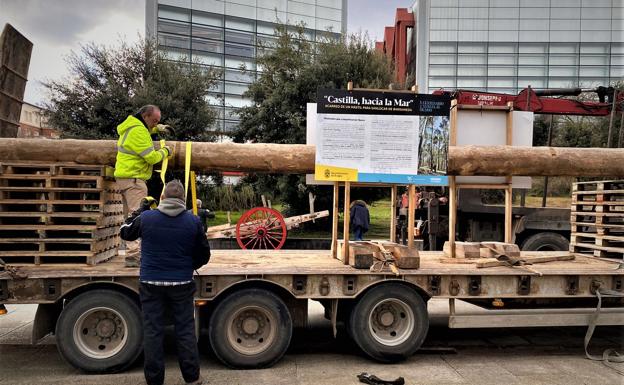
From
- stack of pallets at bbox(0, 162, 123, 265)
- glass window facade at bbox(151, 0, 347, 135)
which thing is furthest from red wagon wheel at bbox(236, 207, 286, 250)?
glass window facade at bbox(151, 0, 347, 135)

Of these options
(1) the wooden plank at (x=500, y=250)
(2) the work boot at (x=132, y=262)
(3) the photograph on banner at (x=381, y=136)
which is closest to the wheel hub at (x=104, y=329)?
(2) the work boot at (x=132, y=262)

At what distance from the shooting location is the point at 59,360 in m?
5.99

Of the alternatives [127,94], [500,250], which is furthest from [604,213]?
[127,94]

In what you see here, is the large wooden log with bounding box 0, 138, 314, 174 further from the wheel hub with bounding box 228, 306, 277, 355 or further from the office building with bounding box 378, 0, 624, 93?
the office building with bounding box 378, 0, 624, 93

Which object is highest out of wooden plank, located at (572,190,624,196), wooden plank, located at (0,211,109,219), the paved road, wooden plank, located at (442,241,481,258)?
wooden plank, located at (572,190,624,196)

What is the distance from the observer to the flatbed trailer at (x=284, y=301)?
544cm

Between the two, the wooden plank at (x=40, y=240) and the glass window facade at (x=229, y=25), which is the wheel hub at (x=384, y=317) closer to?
the wooden plank at (x=40, y=240)

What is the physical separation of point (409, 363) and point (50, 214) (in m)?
4.68

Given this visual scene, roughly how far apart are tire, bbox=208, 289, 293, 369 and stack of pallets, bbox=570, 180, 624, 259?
5.03m

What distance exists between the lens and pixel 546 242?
11.8m

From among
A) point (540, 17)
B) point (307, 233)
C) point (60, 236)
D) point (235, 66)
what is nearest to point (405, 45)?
point (540, 17)

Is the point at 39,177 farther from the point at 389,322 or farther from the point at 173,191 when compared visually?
the point at 389,322

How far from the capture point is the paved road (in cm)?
541

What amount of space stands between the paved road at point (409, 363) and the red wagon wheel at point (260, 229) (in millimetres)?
4640
